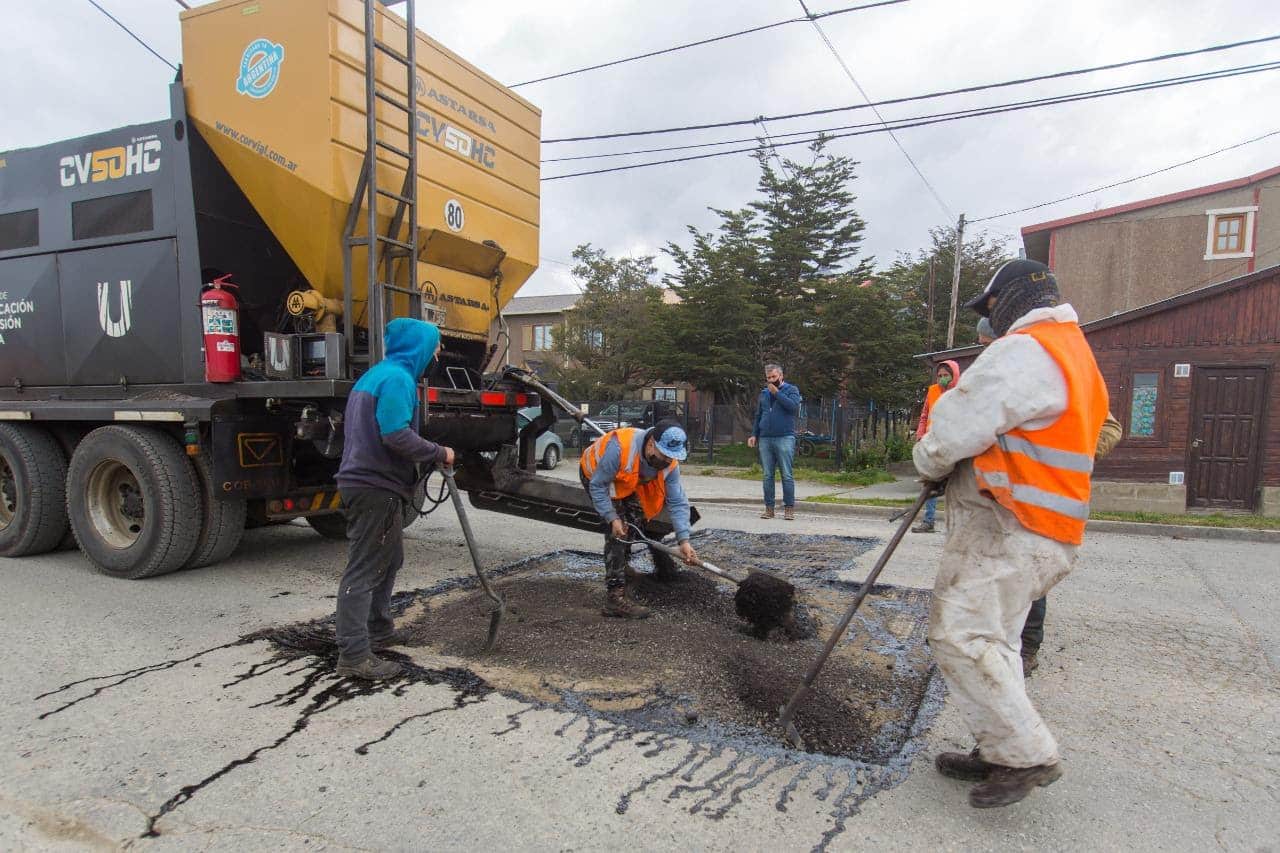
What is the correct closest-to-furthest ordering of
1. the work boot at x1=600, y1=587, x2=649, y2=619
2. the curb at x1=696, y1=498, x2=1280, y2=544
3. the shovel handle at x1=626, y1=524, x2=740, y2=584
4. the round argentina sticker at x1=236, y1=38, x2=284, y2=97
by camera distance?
the shovel handle at x1=626, y1=524, x2=740, y2=584 < the work boot at x1=600, y1=587, x2=649, y2=619 < the round argentina sticker at x1=236, y1=38, x2=284, y2=97 < the curb at x1=696, y1=498, x2=1280, y2=544

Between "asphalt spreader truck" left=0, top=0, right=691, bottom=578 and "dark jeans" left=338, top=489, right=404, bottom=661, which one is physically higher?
"asphalt spreader truck" left=0, top=0, right=691, bottom=578

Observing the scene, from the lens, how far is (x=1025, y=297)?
2.59 m

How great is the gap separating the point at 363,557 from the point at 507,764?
4.51ft

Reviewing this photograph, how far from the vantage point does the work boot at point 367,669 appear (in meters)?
3.38

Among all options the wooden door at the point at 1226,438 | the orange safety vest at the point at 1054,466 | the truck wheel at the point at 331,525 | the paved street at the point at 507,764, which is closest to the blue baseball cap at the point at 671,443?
the paved street at the point at 507,764

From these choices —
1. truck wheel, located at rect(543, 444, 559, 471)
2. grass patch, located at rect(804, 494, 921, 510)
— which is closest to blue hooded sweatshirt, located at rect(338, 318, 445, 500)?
grass patch, located at rect(804, 494, 921, 510)

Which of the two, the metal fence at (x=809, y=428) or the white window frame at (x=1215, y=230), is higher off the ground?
the white window frame at (x=1215, y=230)

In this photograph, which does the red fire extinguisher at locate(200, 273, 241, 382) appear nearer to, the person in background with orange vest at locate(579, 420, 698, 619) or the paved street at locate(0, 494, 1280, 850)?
the paved street at locate(0, 494, 1280, 850)

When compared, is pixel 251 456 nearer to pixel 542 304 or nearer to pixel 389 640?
pixel 389 640

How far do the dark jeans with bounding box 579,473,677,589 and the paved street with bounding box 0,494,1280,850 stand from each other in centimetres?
126

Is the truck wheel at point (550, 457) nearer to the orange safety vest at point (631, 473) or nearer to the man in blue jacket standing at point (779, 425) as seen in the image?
the man in blue jacket standing at point (779, 425)

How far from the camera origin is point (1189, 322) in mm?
9797

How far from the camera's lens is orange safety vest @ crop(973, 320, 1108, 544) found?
2281 mm

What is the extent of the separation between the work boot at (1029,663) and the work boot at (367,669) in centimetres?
306
